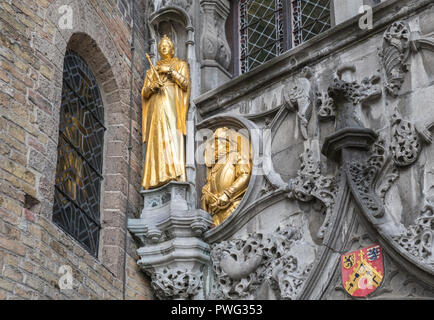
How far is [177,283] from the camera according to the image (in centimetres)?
984

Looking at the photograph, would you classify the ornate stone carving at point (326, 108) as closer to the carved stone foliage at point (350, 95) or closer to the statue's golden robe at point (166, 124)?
the carved stone foliage at point (350, 95)

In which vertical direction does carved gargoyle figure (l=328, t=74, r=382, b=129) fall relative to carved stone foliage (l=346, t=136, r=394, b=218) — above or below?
above

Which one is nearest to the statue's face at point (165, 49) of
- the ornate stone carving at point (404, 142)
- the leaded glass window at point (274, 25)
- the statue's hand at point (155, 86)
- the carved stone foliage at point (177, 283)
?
the statue's hand at point (155, 86)

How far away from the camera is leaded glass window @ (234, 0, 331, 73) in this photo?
11.0m

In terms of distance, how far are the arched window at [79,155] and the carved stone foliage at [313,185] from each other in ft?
6.82

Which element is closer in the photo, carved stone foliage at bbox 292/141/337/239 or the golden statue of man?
carved stone foliage at bbox 292/141/337/239

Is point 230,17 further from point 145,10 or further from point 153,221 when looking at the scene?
point 153,221

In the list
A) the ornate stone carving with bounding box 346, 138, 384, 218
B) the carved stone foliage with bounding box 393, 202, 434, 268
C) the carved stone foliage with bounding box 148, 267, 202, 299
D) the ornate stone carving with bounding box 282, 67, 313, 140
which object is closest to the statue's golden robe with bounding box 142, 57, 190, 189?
the carved stone foliage with bounding box 148, 267, 202, 299

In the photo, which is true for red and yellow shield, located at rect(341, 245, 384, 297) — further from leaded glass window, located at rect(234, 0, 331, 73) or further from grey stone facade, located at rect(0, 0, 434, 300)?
leaded glass window, located at rect(234, 0, 331, 73)

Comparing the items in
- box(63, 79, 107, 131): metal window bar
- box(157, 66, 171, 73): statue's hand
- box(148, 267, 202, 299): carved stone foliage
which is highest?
box(157, 66, 171, 73): statue's hand

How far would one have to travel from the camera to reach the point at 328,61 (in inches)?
394

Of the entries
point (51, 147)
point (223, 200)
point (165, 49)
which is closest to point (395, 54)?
point (223, 200)

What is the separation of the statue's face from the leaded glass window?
894 mm

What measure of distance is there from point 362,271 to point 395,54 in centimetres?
212
